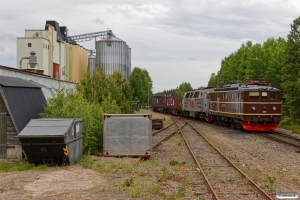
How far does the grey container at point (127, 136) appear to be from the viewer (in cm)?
1733

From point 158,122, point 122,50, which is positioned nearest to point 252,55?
point 122,50

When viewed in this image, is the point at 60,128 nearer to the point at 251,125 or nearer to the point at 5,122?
the point at 5,122

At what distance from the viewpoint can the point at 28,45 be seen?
50938 millimetres

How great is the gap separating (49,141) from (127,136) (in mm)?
4219

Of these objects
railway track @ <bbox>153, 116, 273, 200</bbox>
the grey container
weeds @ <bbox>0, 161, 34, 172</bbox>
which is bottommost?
railway track @ <bbox>153, 116, 273, 200</bbox>

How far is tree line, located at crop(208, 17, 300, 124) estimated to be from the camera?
4088 centimetres

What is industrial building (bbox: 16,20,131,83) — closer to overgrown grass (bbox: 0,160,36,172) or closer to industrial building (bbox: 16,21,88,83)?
industrial building (bbox: 16,21,88,83)

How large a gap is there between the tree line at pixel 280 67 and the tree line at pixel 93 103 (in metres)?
15.9

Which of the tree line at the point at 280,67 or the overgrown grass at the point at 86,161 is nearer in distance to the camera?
the overgrown grass at the point at 86,161

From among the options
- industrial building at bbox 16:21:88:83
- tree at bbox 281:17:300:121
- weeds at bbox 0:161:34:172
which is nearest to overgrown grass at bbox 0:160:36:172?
weeds at bbox 0:161:34:172

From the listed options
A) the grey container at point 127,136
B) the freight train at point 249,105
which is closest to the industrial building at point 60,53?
the freight train at point 249,105

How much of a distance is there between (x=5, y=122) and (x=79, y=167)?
11.3ft

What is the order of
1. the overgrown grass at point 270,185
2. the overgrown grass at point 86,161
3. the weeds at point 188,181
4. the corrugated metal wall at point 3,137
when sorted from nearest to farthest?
the overgrown grass at point 270,185
the weeds at point 188,181
the overgrown grass at point 86,161
the corrugated metal wall at point 3,137

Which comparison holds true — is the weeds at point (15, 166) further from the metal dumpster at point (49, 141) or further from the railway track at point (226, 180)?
the railway track at point (226, 180)
